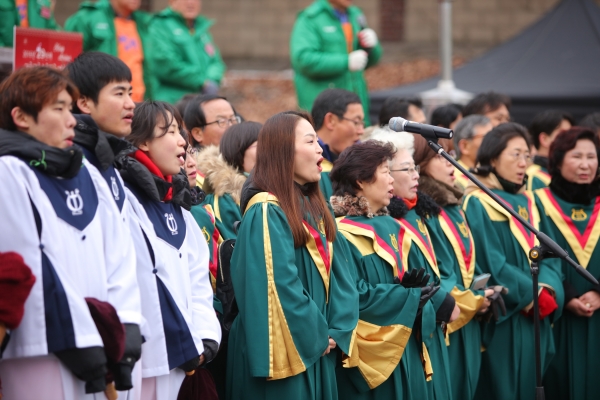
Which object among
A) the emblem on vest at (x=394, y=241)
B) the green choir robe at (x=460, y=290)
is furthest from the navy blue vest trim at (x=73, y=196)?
the green choir robe at (x=460, y=290)

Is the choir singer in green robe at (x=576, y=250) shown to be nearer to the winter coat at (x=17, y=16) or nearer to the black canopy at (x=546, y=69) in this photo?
the black canopy at (x=546, y=69)

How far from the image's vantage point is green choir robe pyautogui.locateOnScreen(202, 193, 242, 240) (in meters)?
5.20

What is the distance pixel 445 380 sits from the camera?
532 cm

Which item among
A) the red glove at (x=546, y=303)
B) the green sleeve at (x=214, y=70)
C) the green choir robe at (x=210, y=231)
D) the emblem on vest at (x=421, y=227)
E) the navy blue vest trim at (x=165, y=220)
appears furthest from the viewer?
the green sleeve at (x=214, y=70)

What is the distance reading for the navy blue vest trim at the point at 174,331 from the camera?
381 cm

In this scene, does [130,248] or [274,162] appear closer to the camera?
[130,248]

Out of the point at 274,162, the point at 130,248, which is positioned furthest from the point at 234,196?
the point at 130,248

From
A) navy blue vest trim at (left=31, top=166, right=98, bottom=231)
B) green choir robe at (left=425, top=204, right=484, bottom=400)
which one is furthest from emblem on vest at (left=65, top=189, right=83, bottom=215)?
green choir robe at (left=425, top=204, right=484, bottom=400)

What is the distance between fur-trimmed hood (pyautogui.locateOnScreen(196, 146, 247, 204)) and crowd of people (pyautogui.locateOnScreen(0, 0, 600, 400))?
0.01 metres

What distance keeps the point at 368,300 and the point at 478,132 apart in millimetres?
2674

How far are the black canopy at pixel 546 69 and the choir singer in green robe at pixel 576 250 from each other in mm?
4168

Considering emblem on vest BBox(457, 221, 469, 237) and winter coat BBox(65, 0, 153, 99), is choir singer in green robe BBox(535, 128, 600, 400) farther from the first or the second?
winter coat BBox(65, 0, 153, 99)

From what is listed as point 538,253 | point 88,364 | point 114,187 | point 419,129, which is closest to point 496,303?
point 538,253

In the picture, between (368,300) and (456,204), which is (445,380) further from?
(456,204)
